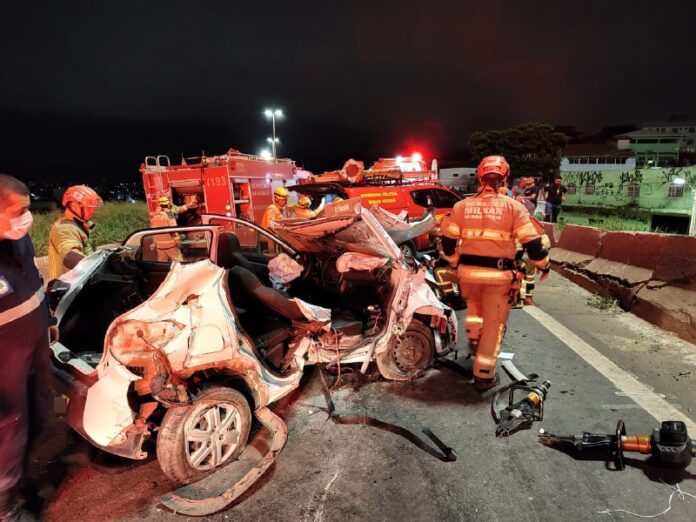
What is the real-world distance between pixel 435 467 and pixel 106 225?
441 inches

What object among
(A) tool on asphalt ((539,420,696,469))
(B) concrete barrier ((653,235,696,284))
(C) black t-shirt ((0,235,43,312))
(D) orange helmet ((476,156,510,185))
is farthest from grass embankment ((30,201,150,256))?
(B) concrete barrier ((653,235,696,284))

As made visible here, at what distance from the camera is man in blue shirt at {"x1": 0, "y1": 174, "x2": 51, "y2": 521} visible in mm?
1994

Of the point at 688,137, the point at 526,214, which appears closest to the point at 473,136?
the point at 688,137

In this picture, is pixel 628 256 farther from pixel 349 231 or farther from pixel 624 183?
pixel 624 183

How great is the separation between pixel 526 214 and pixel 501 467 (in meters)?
1.92

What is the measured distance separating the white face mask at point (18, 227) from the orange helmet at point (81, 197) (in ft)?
6.55

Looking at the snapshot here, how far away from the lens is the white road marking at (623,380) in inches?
121

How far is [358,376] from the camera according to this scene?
3943 millimetres

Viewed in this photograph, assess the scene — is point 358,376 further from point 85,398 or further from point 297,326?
point 85,398

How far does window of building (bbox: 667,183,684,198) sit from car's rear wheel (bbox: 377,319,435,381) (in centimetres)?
1375

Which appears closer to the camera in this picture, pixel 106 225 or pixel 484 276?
pixel 484 276

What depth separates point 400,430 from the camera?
301 cm

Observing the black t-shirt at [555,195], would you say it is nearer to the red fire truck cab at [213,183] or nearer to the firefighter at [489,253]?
the red fire truck cab at [213,183]

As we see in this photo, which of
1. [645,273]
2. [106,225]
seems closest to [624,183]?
[645,273]
